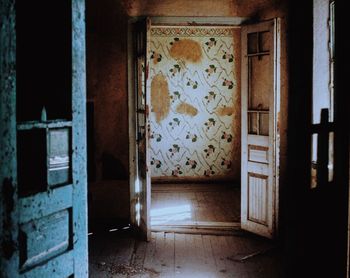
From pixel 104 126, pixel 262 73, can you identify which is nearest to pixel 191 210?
pixel 104 126

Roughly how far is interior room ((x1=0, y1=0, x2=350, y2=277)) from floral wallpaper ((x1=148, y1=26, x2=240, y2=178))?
1.0 inches

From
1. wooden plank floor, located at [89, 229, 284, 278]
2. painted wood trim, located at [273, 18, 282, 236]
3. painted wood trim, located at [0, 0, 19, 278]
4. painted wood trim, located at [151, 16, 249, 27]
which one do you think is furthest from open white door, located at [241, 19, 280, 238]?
painted wood trim, located at [0, 0, 19, 278]

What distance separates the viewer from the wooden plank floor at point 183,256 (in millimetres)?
3840

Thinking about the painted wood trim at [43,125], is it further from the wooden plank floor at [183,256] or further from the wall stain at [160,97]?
the wall stain at [160,97]

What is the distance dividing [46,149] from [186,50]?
19.4ft

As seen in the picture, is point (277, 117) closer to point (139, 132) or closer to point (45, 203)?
point (139, 132)

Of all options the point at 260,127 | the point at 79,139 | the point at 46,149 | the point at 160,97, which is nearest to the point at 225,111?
the point at 160,97

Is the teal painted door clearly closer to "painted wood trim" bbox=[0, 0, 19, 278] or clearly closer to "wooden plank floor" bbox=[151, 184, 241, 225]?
"painted wood trim" bbox=[0, 0, 19, 278]

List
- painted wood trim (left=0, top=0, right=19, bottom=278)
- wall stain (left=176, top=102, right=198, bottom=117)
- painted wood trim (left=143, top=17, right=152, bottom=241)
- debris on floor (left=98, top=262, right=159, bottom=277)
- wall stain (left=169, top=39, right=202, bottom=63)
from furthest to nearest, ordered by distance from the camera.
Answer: wall stain (left=176, top=102, right=198, bottom=117) < wall stain (left=169, top=39, right=202, bottom=63) < painted wood trim (left=143, top=17, right=152, bottom=241) < debris on floor (left=98, top=262, right=159, bottom=277) < painted wood trim (left=0, top=0, right=19, bottom=278)

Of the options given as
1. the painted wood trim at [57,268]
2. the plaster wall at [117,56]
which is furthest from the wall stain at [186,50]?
the painted wood trim at [57,268]

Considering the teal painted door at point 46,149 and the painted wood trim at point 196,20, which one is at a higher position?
the painted wood trim at point 196,20

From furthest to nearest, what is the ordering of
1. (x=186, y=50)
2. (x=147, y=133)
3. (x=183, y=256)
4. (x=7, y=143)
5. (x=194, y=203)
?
1. (x=186, y=50)
2. (x=194, y=203)
3. (x=147, y=133)
4. (x=183, y=256)
5. (x=7, y=143)

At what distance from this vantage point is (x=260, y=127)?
4.88 m

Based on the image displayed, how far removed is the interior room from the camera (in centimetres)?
211
